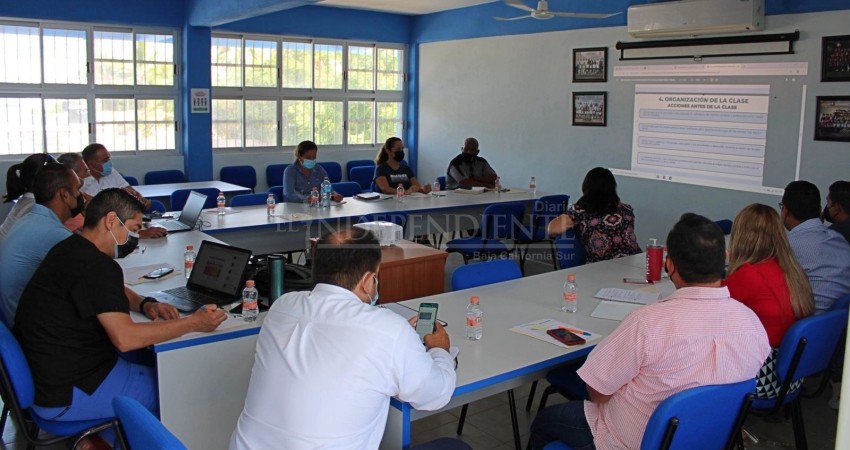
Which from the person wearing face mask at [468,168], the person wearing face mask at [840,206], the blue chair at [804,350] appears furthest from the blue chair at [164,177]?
the blue chair at [804,350]

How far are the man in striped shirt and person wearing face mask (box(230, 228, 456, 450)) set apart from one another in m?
0.63

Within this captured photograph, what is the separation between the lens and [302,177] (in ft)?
22.0

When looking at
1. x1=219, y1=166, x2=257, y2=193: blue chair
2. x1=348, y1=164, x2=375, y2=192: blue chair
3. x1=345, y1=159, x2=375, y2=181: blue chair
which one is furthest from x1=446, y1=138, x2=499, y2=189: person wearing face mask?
x1=219, y1=166, x2=257, y2=193: blue chair

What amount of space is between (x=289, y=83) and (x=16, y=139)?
11.3 feet

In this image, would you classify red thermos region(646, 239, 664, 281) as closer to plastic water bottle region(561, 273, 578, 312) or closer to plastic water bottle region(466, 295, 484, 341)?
plastic water bottle region(561, 273, 578, 312)

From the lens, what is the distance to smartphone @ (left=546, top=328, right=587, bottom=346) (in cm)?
286

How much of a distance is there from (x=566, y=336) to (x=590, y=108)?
19.0ft

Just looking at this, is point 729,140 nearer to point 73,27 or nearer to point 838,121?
point 838,121

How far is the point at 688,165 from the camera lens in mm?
7395

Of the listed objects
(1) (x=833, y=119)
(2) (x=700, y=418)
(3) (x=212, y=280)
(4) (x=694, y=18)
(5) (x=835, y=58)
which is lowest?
(2) (x=700, y=418)

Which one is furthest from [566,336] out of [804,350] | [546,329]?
[804,350]

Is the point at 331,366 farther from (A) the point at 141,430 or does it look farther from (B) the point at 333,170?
(B) the point at 333,170

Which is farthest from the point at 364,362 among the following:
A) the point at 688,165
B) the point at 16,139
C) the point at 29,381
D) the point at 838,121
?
the point at 16,139

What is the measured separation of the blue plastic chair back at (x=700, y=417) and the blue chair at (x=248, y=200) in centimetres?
464
